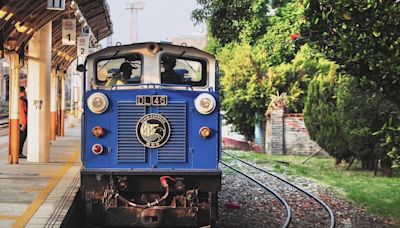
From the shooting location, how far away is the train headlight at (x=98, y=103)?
8367mm

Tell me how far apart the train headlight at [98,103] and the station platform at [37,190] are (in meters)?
1.41

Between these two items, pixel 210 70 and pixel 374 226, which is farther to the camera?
pixel 374 226

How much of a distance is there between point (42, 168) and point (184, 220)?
18.0ft

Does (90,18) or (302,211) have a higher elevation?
(90,18)

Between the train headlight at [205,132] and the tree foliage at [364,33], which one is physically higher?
the tree foliage at [364,33]

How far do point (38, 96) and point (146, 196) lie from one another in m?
6.29

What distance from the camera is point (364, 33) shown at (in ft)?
23.7

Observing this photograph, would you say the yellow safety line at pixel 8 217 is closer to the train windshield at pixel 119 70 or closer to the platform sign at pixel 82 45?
the train windshield at pixel 119 70

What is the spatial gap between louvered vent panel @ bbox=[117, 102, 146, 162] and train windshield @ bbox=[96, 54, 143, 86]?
0.50m

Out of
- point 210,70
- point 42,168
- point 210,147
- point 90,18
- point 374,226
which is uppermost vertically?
point 90,18

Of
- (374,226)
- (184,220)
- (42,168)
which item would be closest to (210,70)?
(184,220)

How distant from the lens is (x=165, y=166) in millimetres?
8508

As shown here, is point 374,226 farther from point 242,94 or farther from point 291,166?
point 242,94

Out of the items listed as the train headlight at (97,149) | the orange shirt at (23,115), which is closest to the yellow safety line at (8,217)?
the train headlight at (97,149)
